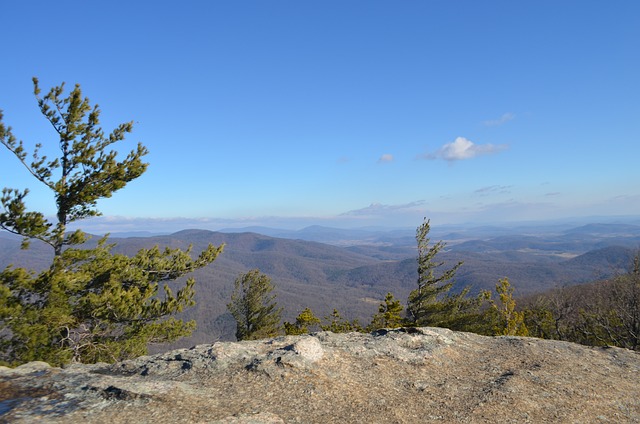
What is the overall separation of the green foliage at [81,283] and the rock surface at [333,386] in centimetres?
364

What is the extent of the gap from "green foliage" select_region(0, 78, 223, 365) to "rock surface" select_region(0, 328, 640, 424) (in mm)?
3638

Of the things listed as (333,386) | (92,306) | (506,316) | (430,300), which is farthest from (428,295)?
(92,306)

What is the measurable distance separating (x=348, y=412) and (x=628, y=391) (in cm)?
713

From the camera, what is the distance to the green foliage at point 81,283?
1105 cm

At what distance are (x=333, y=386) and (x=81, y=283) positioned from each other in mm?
9544

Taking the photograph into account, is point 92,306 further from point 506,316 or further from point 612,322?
point 612,322

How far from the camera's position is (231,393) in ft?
22.7

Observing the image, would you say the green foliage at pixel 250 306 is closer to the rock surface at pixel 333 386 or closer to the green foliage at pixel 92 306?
the green foliage at pixel 92 306

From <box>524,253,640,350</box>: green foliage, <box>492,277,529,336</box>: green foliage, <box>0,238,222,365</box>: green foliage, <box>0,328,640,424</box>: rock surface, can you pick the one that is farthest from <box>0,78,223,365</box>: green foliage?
<box>524,253,640,350</box>: green foliage

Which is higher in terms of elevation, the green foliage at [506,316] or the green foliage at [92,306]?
the green foliage at [92,306]

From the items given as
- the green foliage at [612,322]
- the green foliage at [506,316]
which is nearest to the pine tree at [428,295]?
the green foliage at [506,316]

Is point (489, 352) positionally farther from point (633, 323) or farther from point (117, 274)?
point (633, 323)

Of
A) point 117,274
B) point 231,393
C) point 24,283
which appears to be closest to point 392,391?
point 231,393

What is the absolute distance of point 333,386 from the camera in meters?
7.55
